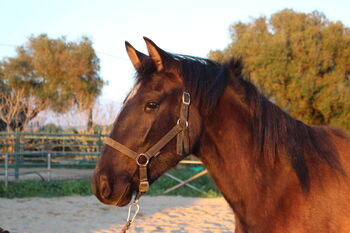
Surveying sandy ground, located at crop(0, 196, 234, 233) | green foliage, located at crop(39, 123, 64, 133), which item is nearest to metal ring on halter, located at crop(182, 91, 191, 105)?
sandy ground, located at crop(0, 196, 234, 233)

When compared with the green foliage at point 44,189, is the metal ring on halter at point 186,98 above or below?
above

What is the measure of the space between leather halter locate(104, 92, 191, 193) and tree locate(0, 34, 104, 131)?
2366 centimetres

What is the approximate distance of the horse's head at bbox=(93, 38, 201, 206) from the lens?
1.80 metres

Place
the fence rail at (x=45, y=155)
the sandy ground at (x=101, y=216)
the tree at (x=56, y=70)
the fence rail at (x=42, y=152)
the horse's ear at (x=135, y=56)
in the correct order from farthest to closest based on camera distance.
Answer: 1. the tree at (x=56, y=70)
2. the fence rail at (x=42, y=152)
3. the fence rail at (x=45, y=155)
4. the sandy ground at (x=101, y=216)
5. the horse's ear at (x=135, y=56)

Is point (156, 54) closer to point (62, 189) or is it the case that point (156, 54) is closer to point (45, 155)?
point (62, 189)

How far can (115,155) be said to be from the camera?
5.93ft

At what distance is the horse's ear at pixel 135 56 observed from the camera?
198cm

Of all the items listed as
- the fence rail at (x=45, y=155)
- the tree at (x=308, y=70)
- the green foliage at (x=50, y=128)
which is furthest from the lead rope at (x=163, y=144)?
the green foliage at (x=50, y=128)

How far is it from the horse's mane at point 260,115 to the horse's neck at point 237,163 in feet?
0.14

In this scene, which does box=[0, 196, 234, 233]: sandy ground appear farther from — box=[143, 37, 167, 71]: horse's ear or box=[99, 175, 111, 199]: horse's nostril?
box=[143, 37, 167, 71]: horse's ear

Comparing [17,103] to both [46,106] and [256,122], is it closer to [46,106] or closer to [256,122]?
[46,106]

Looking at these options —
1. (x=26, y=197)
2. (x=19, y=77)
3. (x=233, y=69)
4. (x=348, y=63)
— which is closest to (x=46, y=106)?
(x=19, y=77)

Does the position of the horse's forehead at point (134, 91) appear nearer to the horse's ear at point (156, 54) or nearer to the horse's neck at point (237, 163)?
the horse's ear at point (156, 54)

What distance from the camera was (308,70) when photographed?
1748 centimetres
